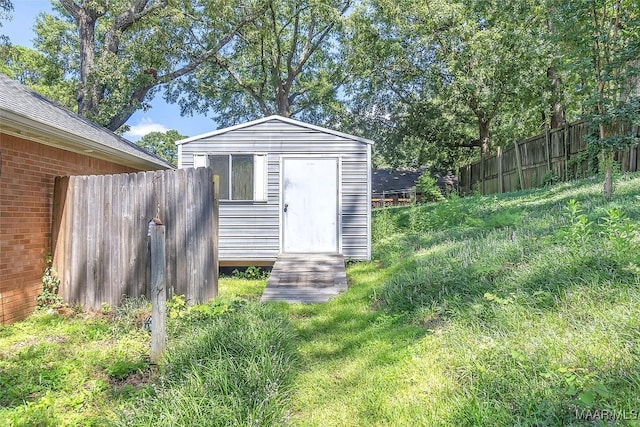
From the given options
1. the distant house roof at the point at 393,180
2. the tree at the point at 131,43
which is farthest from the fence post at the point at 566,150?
the distant house roof at the point at 393,180

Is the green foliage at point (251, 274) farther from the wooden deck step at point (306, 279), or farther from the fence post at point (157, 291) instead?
the fence post at point (157, 291)

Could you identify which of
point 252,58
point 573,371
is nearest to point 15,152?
point 573,371

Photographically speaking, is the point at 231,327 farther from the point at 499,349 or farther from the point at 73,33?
the point at 73,33

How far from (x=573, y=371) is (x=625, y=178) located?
7649 millimetres

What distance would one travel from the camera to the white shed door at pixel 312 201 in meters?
7.50

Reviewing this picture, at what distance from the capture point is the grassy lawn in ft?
6.79

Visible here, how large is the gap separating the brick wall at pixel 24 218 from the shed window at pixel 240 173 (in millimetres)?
2849

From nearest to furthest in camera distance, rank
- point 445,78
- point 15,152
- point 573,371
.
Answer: point 573,371, point 15,152, point 445,78

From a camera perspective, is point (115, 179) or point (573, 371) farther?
point (115, 179)

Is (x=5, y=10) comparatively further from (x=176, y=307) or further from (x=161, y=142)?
(x=161, y=142)

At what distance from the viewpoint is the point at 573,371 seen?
205 cm

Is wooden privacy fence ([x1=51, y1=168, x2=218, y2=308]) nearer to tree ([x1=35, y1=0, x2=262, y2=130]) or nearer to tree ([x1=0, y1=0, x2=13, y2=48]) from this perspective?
tree ([x1=0, y1=0, x2=13, y2=48])

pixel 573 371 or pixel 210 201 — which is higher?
pixel 210 201

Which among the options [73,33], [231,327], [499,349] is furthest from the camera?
[73,33]
